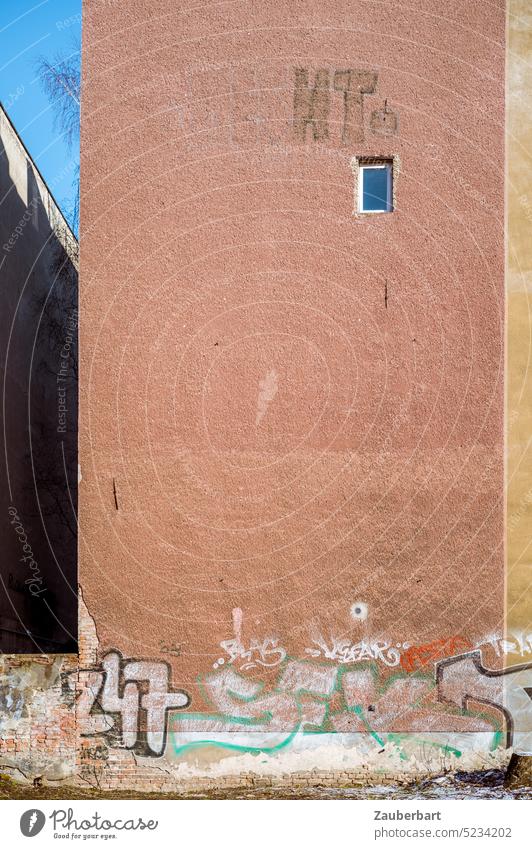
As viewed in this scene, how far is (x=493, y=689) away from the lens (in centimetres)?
1241

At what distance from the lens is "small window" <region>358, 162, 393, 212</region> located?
516 inches

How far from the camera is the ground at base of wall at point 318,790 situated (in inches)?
468

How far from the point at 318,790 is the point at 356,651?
163 centimetres

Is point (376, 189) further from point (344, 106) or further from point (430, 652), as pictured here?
point (430, 652)

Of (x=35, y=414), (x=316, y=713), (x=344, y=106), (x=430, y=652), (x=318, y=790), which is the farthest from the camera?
(x=35, y=414)


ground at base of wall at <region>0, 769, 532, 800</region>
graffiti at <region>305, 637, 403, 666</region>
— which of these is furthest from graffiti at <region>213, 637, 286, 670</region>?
ground at base of wall at <region>0, 769, 532, 800</region>

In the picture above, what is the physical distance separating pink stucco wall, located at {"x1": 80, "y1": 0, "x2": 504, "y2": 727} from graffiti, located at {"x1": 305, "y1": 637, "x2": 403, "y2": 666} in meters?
0.08

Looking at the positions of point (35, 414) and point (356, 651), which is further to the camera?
point (35, 414)

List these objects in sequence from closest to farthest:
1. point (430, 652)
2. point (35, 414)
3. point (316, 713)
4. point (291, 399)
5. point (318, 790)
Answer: point (318, 790)
point (316, 713)
point (430, 652)
point (291, 399)
point (35, 414)

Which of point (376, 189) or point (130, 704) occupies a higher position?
point (376, 189)

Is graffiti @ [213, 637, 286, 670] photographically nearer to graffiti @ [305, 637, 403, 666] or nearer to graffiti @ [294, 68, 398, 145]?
graffiti @ [305, 637, 403, 666]

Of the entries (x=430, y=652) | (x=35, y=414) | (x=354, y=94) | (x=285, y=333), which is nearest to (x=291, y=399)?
(x=285, y=333)

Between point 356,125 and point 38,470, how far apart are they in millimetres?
8448

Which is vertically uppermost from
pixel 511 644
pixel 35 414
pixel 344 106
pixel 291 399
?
pixel 344 106
